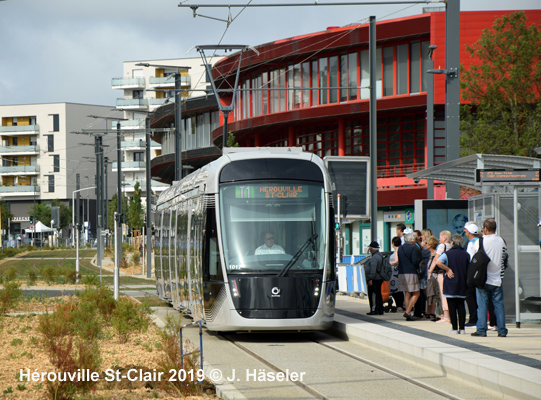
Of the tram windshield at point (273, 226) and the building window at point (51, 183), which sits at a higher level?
the building window at point (51, 183)

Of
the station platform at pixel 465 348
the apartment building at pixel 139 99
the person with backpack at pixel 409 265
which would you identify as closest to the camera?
the station platform at pixel 465 348

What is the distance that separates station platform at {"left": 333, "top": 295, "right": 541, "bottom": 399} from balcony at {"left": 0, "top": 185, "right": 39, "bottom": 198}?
327 feet

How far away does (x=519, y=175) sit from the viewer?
49.3 ft

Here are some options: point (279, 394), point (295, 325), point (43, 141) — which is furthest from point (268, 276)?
point (43, 141)

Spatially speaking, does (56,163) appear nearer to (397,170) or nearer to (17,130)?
(17,130)

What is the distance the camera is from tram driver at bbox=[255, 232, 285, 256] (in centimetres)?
1513

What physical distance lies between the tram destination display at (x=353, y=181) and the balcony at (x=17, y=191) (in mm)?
90973

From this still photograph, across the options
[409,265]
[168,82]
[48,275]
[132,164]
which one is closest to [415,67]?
[48,275]

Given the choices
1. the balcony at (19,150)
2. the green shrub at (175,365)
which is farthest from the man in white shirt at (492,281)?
the balcony at (19,150)

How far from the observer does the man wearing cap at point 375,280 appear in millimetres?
18500

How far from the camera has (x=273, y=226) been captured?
15266 millimetres

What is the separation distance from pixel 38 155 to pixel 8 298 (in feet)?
324

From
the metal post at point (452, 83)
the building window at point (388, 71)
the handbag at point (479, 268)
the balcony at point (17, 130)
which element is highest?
the balcony at point (17, 130)

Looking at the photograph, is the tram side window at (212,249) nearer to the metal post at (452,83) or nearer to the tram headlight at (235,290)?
the tram headlight at (235,290)
